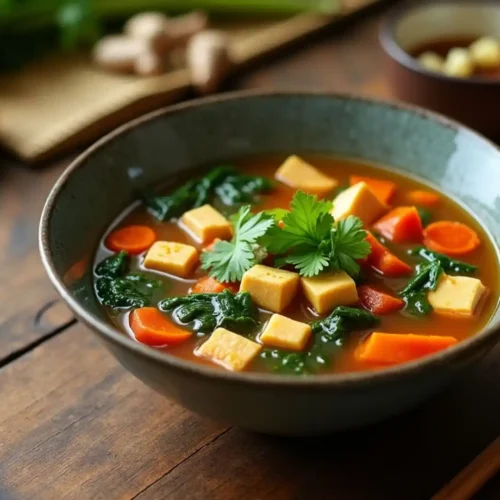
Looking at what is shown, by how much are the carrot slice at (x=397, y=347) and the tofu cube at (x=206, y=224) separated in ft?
1.91

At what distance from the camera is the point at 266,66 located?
3.62 meters

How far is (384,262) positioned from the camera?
7.06ft

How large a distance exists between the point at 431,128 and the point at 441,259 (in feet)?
1.59

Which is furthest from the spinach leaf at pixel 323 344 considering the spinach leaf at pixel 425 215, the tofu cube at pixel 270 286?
the spinach leaf at pixel 425 215

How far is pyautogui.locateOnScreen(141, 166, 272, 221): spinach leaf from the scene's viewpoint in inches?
95.3

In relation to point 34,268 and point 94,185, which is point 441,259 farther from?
point 34,268

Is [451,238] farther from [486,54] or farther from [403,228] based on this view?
[486,54]

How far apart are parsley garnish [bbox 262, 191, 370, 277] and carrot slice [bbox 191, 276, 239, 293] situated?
0.44ft

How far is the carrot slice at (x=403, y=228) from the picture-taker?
229 centimetres

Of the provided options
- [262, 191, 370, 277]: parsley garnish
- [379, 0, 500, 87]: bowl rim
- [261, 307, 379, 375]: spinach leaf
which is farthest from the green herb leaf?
[379, 0, 500, 87]: bowl rim

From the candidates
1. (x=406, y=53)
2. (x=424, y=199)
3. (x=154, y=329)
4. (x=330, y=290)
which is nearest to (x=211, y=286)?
(x=154, y=329)

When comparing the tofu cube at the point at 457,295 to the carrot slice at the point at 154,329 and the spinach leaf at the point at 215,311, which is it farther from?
the carrot slice at the point at 154,329

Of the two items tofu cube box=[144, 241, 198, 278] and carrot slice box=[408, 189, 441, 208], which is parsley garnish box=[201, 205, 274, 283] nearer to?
tofu cube box=[144, 241, 198, 278]

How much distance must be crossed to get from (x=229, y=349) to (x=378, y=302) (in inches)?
16.4
